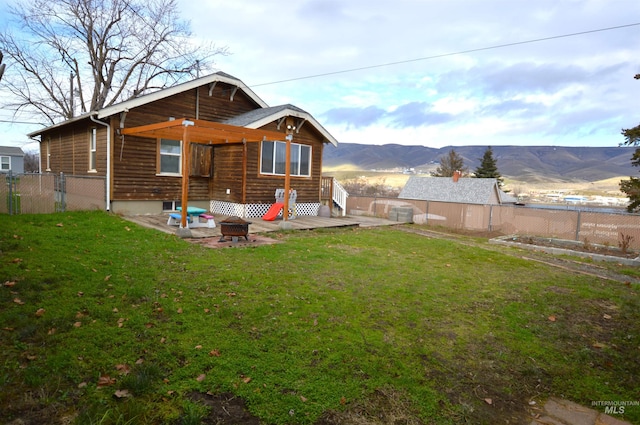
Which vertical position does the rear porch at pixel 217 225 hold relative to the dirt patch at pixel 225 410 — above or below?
above

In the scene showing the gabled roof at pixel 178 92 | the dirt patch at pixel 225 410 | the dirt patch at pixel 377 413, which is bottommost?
the dirt patch at pixel 377 413

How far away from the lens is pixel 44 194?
11445 mm

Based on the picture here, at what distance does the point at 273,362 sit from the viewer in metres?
3.60

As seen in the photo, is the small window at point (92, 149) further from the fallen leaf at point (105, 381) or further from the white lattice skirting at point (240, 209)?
the fallen leaf at point (105, 381)

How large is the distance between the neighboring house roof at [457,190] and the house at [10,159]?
4197 centimetres

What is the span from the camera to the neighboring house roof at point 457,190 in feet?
94.9

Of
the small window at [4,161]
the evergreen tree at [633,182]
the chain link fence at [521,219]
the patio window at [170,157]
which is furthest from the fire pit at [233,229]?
the small window at [4,161]

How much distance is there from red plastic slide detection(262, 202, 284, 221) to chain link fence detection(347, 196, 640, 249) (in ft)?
23.1

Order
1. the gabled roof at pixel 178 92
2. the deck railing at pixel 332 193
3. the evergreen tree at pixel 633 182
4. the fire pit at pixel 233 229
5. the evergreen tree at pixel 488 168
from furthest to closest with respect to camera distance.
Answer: the evergreen tree at pixel 488 168 < the deck railing at pixel 332 193 < the evergreen tree at pixel 633 182 < the gabled roof at pixel 178 92 < the fire pit at pixel 233 229

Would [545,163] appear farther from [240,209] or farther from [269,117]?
[240,209]

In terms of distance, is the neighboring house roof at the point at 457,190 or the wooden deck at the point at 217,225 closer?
the wooden deck at the point at 217,225
